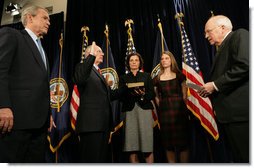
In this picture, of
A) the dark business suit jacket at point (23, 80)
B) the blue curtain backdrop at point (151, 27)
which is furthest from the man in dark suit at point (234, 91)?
the blue curtain backdrop at point (151, 27)

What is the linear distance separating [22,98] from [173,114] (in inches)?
67.8

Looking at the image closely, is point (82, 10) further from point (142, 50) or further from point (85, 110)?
point (85, 110)

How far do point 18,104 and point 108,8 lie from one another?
3068mm

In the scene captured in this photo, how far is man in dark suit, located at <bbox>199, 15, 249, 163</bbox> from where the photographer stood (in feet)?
4.83

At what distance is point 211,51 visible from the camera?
325 centimetres

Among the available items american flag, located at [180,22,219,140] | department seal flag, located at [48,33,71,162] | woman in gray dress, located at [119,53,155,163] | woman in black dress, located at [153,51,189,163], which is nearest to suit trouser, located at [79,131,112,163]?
woman in gray dress, located at [119,53,155,163]

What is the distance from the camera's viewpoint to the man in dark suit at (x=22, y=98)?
4.32 ft

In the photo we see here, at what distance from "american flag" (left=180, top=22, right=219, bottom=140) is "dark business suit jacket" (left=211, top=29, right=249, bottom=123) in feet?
4.46

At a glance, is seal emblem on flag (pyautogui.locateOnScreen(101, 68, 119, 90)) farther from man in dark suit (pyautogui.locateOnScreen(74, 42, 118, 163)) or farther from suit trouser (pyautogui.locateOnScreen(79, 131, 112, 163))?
suit trouser (pyautogui.locateOnScreen(79, 131, 112, 163))

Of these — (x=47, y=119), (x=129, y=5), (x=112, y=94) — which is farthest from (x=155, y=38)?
(x=47, y=119)

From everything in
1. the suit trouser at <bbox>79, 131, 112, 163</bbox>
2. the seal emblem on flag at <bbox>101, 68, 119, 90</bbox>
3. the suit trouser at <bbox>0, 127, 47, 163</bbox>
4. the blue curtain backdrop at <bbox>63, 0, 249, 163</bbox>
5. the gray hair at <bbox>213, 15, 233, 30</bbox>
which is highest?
the blue curtain backdrop at <bbox>63, 0, 249, 163</bbox>

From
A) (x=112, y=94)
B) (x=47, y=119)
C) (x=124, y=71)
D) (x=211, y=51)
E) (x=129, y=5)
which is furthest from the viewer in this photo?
(x=129, y=5)

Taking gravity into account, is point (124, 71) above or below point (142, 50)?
below

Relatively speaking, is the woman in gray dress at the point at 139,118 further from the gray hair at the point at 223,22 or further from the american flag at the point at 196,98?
the gray hair at the point at 223,22
